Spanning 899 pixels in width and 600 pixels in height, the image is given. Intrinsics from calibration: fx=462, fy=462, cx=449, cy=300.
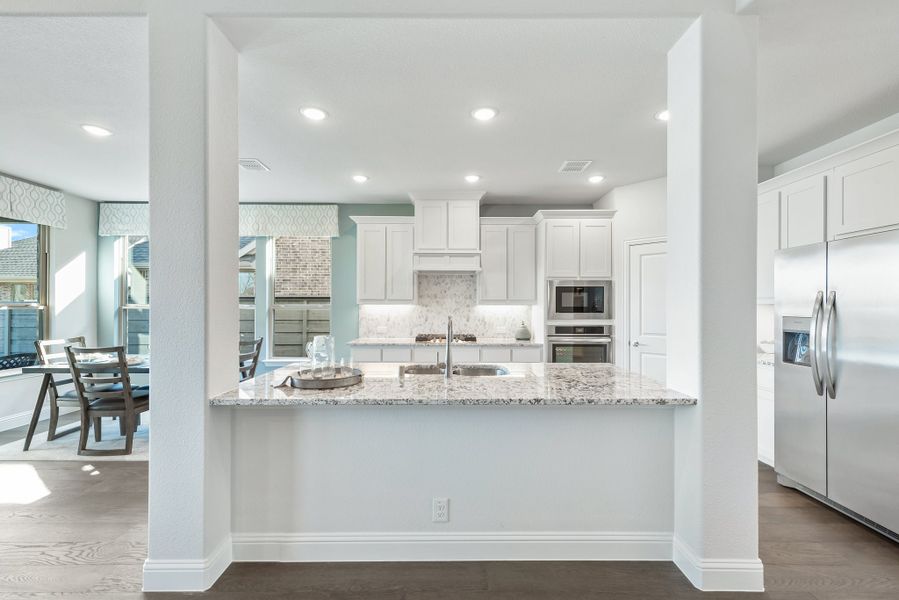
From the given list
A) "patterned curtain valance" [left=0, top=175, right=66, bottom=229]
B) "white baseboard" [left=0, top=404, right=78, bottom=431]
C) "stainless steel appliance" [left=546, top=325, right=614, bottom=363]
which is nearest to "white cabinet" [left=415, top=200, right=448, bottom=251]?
"stainless steel appliance" [left=546, top=325, right=614, bottom=363]

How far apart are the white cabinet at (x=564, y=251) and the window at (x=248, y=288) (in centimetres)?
367

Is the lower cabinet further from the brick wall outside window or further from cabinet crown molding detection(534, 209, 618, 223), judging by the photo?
cabinet crown molding detection(534, 209, 618, 223)

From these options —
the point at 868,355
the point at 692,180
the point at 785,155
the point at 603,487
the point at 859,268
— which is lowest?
the point at 603,487

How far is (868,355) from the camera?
246cm

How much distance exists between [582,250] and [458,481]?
340cm

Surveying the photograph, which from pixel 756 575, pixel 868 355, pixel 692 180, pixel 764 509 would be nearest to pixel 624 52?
pixel 692 180

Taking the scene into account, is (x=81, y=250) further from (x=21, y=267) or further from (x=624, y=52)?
(x=624, y=52)

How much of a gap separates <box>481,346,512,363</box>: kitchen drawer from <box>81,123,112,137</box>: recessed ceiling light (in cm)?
375

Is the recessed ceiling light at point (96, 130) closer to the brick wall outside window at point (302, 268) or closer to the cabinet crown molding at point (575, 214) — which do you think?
the brick wall outside window at point (302, 268)

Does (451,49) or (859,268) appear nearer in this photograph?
(451,49)

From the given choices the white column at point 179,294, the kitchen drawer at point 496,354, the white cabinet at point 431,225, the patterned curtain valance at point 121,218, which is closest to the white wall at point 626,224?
the kitchen drawer at point 496,354

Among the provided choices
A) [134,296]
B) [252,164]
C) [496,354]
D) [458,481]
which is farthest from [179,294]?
[134,296]

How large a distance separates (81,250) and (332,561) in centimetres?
543

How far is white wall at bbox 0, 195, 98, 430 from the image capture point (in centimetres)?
477
